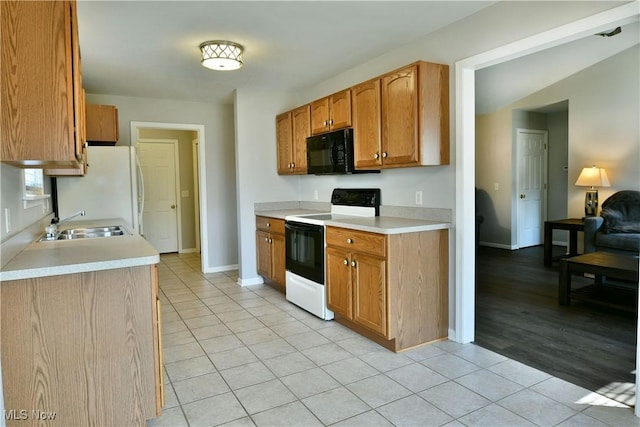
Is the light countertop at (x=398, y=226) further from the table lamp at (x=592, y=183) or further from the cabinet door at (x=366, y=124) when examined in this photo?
the table lamp at (x=592, y=183)

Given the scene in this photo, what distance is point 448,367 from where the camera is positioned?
265 cm

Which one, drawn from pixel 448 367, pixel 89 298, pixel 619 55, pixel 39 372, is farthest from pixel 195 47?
pixel 619 55

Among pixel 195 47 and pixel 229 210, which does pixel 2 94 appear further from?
pixel 229 210

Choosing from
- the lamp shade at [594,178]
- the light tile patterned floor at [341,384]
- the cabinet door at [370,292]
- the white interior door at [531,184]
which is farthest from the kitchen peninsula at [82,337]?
the white interior door at [531,184]

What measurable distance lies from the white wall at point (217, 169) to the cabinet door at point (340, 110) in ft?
7.57

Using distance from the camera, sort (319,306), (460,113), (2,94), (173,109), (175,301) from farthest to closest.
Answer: (173,109), (175,301), (319,306), (460,113), (2,94)

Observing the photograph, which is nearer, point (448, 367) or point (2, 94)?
point (2, 94)

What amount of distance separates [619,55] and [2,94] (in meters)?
6.77

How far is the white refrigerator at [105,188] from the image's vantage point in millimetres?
4043

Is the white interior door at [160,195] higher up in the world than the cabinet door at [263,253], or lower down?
higher up

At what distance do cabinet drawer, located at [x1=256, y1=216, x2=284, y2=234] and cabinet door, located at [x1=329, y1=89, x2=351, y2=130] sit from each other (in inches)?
47.4

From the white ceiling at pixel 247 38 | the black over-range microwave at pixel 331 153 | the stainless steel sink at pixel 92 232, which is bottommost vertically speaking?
the stainless steel sink at pixel 92 232

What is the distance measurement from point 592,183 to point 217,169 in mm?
5165

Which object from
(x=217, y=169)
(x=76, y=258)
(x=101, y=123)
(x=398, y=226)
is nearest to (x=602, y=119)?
(x=398, y=226)
